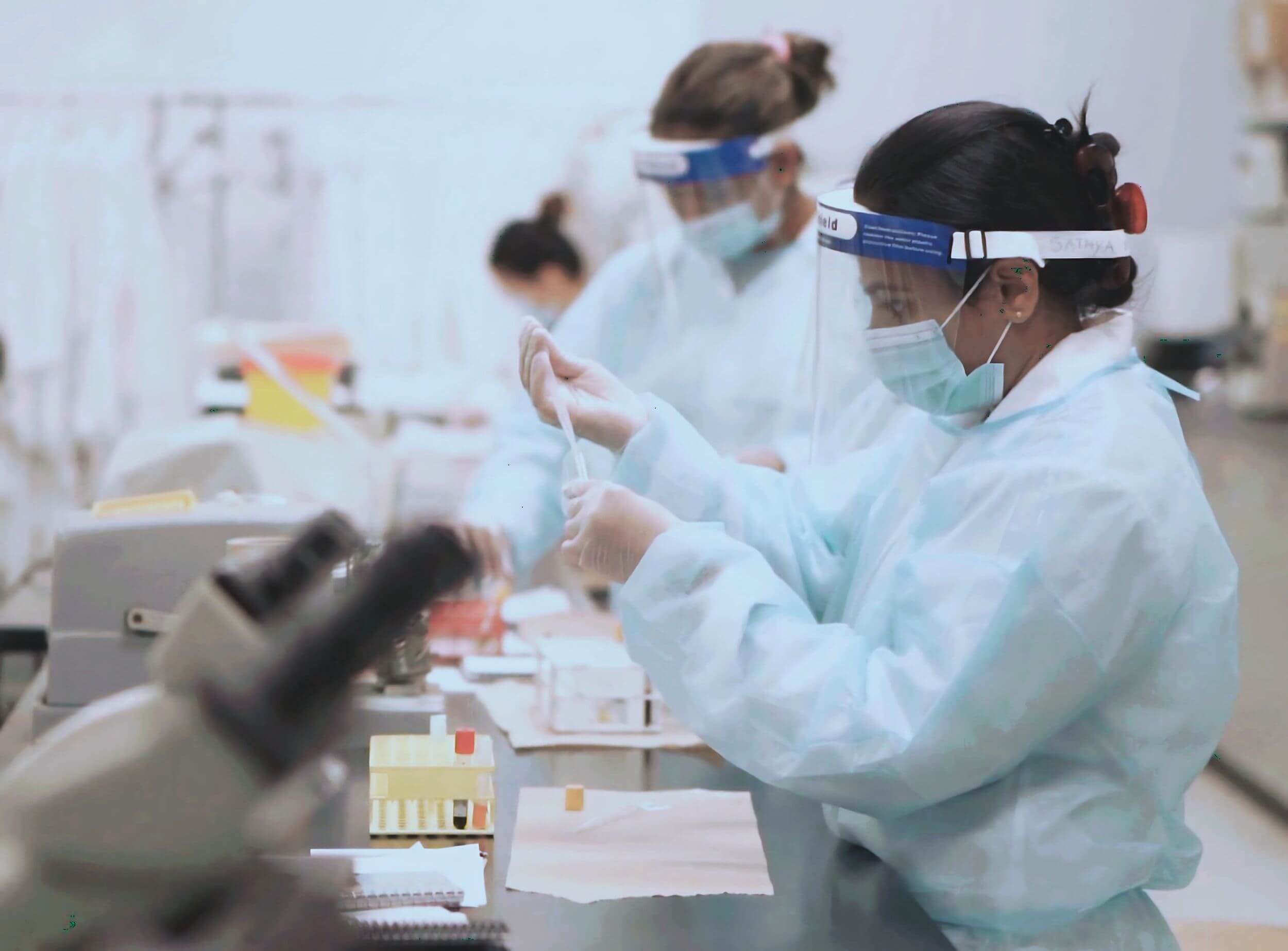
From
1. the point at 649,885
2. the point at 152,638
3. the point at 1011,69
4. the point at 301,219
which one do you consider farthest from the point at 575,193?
the point at 649,885

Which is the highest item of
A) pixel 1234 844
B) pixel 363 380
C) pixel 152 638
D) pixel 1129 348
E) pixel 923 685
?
pixel 1129 348

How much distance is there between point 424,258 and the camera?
14.9ft

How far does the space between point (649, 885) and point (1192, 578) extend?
55cm

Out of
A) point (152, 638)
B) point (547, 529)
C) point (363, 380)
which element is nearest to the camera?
point (152, 638)

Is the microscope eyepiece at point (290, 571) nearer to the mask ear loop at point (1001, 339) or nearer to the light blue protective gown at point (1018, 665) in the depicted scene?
the light blue protective gown at point (1018, 665)

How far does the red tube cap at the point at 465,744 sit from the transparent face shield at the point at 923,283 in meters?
0.54

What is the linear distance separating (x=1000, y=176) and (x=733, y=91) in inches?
39.8

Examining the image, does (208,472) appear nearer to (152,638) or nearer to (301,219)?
(152,638)

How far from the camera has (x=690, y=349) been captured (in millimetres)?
2395

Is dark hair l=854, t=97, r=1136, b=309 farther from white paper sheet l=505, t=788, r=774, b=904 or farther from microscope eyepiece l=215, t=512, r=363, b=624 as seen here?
microscope eyepiece l=215, t=512, r=363, b=624

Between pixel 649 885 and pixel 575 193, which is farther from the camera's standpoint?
pixel 575 193

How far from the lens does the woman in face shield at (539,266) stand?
4.29m

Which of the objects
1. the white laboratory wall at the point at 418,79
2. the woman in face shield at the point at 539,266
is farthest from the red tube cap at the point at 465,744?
the white laboratory wall at the point at 418,79

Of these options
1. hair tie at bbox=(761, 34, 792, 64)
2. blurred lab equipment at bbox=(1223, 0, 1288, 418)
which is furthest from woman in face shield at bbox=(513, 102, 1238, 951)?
blurred lab equipment at bbox=(1223, 0, 1288, 418)
